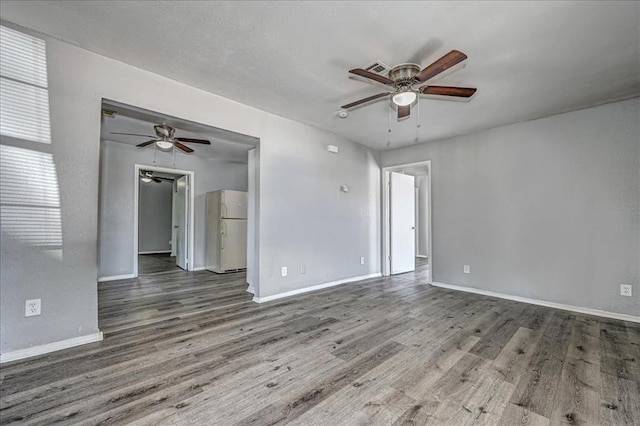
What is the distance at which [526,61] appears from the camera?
8.32ft

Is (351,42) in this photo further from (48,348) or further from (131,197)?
(131,197)

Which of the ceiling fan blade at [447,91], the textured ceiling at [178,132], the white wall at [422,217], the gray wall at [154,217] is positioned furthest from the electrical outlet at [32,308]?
the white wall at [422,217]

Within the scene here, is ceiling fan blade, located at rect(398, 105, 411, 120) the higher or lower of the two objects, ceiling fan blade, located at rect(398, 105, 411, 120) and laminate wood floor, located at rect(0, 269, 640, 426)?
the higher

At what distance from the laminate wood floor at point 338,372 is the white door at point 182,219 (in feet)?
10.7

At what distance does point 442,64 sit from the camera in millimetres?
2086

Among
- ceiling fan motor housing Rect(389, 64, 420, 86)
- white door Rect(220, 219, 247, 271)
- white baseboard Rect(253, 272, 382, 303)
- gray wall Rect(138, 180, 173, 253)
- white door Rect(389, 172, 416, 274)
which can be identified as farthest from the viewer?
gray wall Rect(138, 180, 173, 253)

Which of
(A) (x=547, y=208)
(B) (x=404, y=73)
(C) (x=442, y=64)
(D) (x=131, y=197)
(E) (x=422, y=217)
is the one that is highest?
(B) (x=404, y=73)

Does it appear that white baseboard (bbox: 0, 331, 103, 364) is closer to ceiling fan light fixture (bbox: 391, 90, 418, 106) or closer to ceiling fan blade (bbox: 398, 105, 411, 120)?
ceiling fan light fixture (bbox: 391, 90, 418, 106)

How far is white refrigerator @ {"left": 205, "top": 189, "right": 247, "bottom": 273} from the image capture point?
5.88 metres

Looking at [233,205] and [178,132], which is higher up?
[178,132]

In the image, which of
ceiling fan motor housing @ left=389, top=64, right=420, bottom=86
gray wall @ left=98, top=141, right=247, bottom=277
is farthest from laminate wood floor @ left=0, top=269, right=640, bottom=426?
gray wall @ left=98, top=141, right=247, bottom=277

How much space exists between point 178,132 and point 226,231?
2185mm

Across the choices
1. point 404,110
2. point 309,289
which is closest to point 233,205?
point 309,289

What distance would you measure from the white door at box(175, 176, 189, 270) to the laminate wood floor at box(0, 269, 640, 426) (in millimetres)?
3270
